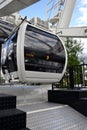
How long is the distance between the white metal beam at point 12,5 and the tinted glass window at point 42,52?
124 centimetres

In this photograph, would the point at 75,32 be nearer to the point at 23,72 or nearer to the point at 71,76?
the point at 71,76

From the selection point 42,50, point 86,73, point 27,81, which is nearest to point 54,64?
point 42,50

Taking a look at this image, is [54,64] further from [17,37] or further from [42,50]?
[17,37]

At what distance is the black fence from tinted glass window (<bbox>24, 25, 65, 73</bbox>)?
0.78 meters

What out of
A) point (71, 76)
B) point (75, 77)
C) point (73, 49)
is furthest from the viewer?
point (73, 49)

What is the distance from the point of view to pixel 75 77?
7.35 metres

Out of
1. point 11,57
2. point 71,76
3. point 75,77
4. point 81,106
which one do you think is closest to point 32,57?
point 11,57

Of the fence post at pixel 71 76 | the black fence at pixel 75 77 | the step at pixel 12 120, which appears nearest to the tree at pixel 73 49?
the black fence at pixel 75 77

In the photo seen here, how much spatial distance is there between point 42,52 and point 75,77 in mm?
2392

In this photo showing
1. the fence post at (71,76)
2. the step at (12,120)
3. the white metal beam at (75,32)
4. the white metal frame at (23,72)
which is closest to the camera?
the step at (12,120)

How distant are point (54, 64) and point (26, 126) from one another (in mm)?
2718

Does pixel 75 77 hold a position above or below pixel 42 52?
below

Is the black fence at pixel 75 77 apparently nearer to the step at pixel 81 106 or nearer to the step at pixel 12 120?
the step at pixel 81 106

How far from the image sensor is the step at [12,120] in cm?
306
